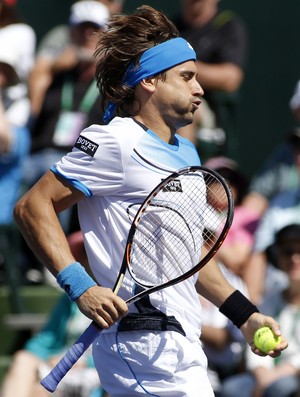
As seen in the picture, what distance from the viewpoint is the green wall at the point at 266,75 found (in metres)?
9.35

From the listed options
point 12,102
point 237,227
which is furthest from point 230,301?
point 12,102

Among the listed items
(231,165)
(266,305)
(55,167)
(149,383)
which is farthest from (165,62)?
(231,165)

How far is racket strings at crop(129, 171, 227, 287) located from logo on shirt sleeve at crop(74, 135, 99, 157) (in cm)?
26

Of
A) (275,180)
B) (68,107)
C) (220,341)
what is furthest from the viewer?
(68,107)

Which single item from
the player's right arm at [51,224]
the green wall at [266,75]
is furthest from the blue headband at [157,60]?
the green wall at [266,75]

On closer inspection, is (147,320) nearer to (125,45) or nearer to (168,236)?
(168,236)

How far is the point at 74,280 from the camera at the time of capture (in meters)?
3.78

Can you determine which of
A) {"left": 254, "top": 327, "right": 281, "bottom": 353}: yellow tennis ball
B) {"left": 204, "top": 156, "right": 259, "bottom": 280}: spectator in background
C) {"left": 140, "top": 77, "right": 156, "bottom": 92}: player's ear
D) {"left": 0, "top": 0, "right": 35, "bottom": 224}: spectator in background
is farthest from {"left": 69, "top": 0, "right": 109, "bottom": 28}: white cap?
{"left": 254, "top": 327, "right": 281, "bottom": 353}: yellow tennis ball

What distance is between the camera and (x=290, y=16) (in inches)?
368

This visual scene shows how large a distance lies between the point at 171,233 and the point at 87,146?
429 millimetres

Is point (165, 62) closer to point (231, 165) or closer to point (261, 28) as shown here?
point (231, 165)

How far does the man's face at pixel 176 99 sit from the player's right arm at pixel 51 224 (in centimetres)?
46

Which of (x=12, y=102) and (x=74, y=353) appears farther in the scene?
(x=12, y=102)

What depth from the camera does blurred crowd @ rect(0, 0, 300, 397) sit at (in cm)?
649
